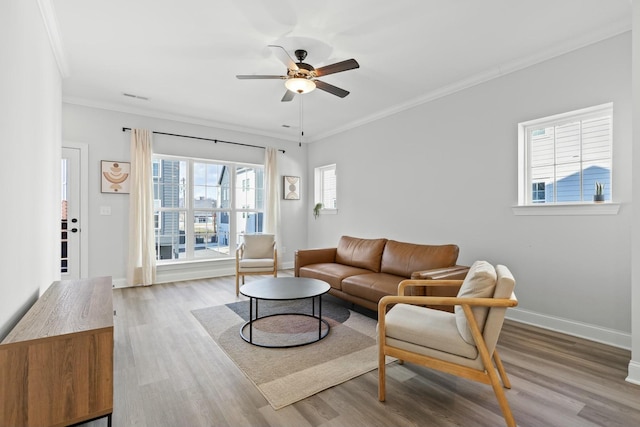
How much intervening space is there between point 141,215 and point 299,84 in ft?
10.9

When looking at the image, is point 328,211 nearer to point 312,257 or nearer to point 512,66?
point 312,257

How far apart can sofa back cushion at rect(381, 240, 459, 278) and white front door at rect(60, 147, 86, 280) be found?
432 cm

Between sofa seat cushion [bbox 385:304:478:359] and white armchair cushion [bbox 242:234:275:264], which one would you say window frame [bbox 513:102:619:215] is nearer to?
sofa seat cushion [bbox 385:304:478:359]

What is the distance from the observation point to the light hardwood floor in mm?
1728

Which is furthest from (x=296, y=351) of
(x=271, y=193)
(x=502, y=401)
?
(x=271, y=193)

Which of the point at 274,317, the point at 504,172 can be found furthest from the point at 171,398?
the point at 504,172

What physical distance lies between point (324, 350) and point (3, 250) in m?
2.17

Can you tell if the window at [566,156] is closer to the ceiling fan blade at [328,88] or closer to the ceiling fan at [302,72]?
the ceiling fan blade at [328,88]

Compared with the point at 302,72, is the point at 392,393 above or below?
below

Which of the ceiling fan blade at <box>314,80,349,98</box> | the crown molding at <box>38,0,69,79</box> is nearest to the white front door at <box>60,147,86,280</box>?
the crown molding at <box>38,0,69,79</box>

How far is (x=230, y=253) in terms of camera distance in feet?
19.2

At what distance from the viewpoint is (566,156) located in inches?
121

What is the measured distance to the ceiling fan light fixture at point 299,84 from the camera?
9.71 ft

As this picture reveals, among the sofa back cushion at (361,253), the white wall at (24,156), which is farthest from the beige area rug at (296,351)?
the white wall at (24,156)
